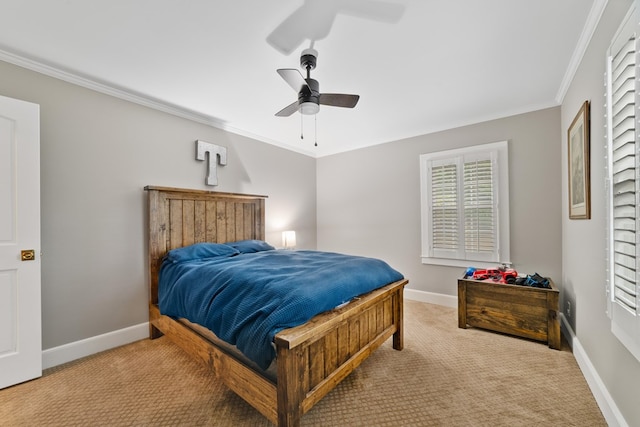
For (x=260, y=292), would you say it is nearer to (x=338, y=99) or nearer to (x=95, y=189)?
(x=338, y=99)

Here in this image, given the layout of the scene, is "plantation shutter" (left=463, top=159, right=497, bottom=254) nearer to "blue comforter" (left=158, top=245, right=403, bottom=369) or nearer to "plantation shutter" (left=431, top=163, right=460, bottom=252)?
"plantation shutter" (left=431, top=163, right=460, bottom=252)

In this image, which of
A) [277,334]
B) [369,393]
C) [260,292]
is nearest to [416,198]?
[369,393]

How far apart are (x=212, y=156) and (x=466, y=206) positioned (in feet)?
10.9

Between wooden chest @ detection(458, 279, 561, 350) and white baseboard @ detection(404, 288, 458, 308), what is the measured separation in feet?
2.31

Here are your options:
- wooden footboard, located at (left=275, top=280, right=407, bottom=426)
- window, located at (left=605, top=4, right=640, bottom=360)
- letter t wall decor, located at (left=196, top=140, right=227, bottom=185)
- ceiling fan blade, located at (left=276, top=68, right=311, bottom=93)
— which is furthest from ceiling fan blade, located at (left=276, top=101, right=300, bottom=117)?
window, located at (left=605, top=4, right=640, bottom=360)

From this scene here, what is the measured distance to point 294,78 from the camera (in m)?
1.93

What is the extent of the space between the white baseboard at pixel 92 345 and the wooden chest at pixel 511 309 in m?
3.40

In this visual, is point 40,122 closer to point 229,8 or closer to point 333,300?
point 229,8

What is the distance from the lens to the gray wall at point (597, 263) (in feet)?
4.65

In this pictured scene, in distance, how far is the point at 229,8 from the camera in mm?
1659

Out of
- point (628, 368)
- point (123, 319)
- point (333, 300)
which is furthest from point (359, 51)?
point (123, 319)

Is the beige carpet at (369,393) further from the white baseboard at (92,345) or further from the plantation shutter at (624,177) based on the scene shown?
the plantation shutter at (624,177)

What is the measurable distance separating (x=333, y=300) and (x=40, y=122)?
109 inches

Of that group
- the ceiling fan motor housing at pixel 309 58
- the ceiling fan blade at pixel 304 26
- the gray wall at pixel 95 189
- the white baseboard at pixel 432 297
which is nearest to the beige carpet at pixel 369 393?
the gray wall at pixel 95 189
